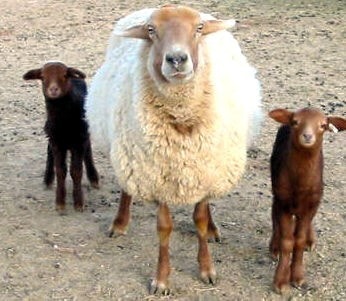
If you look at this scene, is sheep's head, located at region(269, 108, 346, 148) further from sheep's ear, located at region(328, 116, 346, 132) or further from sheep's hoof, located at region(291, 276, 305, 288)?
sheep's hoof, located at region(291, 276, 305, 288)

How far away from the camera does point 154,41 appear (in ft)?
15.5

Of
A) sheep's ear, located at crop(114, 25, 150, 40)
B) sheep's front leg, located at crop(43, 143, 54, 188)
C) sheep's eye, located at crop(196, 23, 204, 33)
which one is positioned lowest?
sheep's front leg, located at crop(43, 143, 54, 188)

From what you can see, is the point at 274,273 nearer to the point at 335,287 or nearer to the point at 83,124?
the point at 335,287

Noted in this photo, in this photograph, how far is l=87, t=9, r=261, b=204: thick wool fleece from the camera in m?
4.82

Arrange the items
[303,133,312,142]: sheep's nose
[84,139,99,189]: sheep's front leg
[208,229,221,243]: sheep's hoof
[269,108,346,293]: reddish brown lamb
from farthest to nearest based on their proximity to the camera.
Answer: [84,139,99,189]: sheep's front leg < [208,229,221,243]: sheep's hoof < [269,108,346,293]: reddish brown lamb < [303,133,312,142]: sheep's nose

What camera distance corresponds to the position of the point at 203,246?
522 centimetres

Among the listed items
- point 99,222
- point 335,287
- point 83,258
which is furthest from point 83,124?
point 335,287

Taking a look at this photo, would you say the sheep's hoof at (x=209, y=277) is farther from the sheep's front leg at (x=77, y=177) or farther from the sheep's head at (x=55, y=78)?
the sheep's head at (x=55, y=78)

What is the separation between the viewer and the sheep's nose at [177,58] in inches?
172

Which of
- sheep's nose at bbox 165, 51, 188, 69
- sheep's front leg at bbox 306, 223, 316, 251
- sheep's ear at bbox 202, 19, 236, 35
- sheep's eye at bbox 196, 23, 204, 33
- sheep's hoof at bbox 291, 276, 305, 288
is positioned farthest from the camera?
sheep's front leg at bbox 306, 223, 316, 251

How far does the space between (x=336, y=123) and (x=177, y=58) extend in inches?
42.2

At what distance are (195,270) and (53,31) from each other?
7999 mm

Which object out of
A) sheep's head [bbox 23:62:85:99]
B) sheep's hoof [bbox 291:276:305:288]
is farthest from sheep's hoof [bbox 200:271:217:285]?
sheep's head [bbox 23:62:85:99]

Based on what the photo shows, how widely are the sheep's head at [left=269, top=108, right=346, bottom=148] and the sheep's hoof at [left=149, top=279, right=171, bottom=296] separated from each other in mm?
1283
